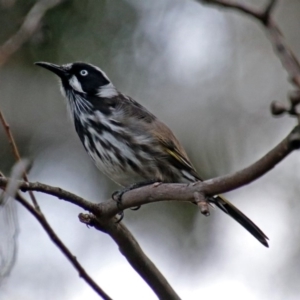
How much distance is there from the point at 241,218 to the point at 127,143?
1.00 meters

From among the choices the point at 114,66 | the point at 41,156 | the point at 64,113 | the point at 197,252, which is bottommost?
the point at 197,252

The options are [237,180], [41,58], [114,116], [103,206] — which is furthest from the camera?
[41,58]

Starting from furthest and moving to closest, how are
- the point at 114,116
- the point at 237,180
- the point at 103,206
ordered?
the point at 114,116 < the point at 103,206 < the point at 237,180

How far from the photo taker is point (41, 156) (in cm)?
888

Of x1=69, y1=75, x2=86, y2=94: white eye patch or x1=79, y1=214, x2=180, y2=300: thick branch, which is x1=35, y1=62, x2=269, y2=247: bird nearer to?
x1=69, y1=75, x2=86, y2=94: white eye patch

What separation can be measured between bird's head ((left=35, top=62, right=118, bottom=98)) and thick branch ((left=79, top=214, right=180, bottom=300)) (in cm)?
192

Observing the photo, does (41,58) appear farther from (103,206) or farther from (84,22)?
(103,206)

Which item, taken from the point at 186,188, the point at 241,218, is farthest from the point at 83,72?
the point at 186,188

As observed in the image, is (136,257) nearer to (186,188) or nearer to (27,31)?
(186,188)

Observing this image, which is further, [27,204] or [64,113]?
[64,113]

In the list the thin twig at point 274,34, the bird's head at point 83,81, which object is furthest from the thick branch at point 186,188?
the bird's head at point 83,81

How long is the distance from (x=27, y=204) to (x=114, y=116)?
2.53 metres

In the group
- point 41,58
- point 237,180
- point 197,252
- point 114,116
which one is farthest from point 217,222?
point 237,180

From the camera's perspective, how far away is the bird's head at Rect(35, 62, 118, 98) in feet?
18.7
